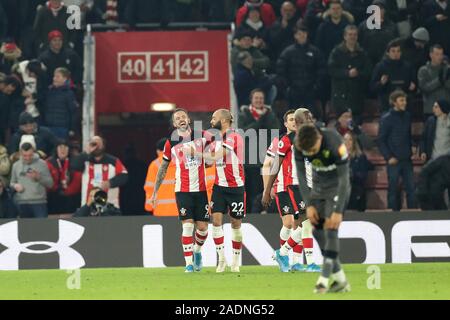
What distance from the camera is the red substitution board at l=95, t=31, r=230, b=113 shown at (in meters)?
24.6

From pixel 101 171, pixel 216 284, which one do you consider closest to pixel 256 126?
pixel 101 171

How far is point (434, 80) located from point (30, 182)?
7.38 metres

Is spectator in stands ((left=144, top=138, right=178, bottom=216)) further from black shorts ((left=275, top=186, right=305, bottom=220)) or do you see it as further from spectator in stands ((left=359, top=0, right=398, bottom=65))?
spectator in stands ((left=359, top=0, right=398, bottom=65))

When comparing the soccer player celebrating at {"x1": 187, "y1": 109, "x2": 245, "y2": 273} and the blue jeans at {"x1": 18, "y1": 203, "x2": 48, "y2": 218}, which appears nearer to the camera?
the soccer player celebrating at {"x1": 187, "y1": 109, "x2": 245, "y2": 273}

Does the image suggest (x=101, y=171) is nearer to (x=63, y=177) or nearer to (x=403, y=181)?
(x=63, y=177)

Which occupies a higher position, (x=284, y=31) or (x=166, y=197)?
(x=284, y=31)

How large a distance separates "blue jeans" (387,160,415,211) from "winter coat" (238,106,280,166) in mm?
2146

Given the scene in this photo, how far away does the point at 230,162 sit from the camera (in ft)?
56.7

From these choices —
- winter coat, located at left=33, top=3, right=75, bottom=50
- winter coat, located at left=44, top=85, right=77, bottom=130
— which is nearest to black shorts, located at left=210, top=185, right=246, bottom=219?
A: winter coat, located at left=44, top=85, right=77, bottom=130

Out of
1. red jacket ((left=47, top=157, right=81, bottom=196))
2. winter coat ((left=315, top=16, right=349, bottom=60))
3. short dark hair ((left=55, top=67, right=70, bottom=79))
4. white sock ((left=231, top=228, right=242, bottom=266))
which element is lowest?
white sock ((left=231, top=228, right=242, bottom=266))

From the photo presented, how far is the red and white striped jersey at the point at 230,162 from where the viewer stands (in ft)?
56.0

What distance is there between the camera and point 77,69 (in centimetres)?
2427
